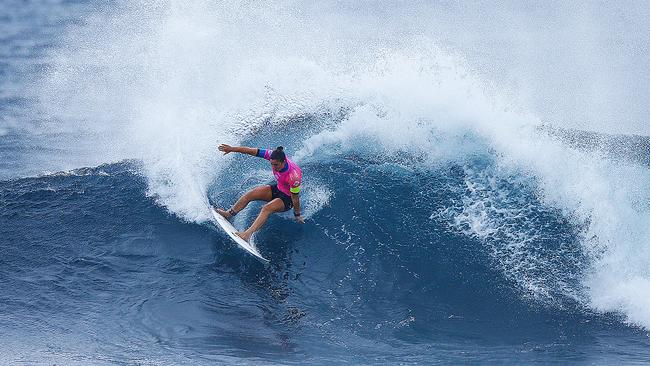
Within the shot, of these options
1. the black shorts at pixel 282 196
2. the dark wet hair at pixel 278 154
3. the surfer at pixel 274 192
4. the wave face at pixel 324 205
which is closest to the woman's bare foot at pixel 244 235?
the surfer at pixel 274 192

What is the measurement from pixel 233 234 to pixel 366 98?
503 cm

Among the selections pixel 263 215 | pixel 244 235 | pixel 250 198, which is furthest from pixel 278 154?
pixel 244 235

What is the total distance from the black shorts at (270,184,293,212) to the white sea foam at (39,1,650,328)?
116 centimetres

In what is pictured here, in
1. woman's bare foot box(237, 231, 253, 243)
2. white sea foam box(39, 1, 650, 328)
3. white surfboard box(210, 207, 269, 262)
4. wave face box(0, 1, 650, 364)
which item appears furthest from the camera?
white sea foam box(39, 1, 650, 328)

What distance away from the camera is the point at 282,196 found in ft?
37.8

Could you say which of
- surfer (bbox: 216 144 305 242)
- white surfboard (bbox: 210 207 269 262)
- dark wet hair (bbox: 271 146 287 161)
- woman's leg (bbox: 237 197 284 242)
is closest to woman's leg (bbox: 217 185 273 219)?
surfer (bbox: 216 144 305 242)

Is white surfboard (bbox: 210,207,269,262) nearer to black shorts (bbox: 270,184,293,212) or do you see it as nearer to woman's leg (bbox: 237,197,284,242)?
woman's leg (bbox: 237,197,284,242)

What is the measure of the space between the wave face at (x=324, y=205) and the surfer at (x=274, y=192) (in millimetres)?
403

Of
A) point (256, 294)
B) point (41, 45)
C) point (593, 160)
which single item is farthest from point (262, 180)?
point (41, 45)

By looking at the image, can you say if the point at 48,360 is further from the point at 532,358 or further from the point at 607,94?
the point at 607,94

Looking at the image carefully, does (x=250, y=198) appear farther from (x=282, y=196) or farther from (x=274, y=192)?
(x=282, y=196)

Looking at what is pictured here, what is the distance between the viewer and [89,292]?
10.2m

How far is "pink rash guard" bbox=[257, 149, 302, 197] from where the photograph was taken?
438 inches

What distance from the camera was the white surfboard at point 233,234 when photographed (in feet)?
35.6
